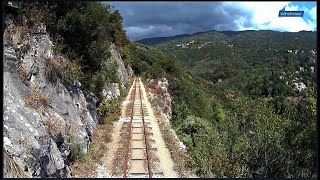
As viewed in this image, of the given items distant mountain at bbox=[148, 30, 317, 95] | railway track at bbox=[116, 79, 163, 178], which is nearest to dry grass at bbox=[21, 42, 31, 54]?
railway track at bbox=[116, 79, 163, 178]

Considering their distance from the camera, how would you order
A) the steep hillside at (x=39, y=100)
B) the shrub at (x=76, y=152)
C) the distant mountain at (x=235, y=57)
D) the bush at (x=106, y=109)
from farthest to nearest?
the distant mountain at (x=235, y=57)
the bush at (x=106, y=109)
the shrub at (x=76, y=152)
the steep hillside at (x=39, y=100)

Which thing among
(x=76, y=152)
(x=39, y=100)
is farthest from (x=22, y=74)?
(x=76, y=152)

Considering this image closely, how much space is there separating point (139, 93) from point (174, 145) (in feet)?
62.4

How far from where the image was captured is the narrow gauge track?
11442 millimetres

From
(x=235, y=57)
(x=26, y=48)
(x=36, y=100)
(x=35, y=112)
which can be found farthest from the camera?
(x=235, y=57)

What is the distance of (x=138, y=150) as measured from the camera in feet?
45.8

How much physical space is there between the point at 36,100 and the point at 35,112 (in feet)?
2.19

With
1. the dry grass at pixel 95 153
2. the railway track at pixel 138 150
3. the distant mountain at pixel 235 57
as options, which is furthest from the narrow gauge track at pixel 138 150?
the distant mountain at pixel 235 57

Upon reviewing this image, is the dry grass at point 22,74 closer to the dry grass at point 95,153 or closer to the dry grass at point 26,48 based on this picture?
the dry grass at point 26,48

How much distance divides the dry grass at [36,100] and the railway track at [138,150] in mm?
2903

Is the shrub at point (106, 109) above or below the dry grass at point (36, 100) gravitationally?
below

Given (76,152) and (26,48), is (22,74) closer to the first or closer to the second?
(26,48)

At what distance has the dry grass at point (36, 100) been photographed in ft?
29.6

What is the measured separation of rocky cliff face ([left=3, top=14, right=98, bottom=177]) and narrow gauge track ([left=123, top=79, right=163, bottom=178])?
4.93 feet
